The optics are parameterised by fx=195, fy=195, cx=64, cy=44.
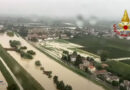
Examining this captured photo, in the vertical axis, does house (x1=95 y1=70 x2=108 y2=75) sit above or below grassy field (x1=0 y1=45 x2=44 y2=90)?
below

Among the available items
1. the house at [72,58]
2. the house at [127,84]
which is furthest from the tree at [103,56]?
the house at [127,84]

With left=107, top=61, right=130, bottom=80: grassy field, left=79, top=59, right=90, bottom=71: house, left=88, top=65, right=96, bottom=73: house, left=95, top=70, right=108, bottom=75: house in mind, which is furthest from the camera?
left=79, top=59, right=90, bottom=71: house

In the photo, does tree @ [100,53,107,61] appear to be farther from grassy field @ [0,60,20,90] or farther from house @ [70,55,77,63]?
grassy field @ [0,60,20,90]

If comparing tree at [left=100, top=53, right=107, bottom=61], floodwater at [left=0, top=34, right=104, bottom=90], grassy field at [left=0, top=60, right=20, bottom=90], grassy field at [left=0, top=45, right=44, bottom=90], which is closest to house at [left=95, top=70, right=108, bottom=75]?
floodwater at [left=0, top=34, right=104, bottom=90]

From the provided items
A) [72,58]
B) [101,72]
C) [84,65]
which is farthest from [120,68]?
[72,58]

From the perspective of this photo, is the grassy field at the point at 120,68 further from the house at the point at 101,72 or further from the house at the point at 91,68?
the house at the point at 91,68

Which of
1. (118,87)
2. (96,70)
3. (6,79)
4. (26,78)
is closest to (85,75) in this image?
(96,70)

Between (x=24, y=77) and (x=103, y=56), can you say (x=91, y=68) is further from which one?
(x=24, y=77)

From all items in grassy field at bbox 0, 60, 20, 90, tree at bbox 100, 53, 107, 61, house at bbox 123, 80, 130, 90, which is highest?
grassy field at bbox 0, 60, 20, 90

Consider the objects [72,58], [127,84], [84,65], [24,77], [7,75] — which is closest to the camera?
[127,84]
